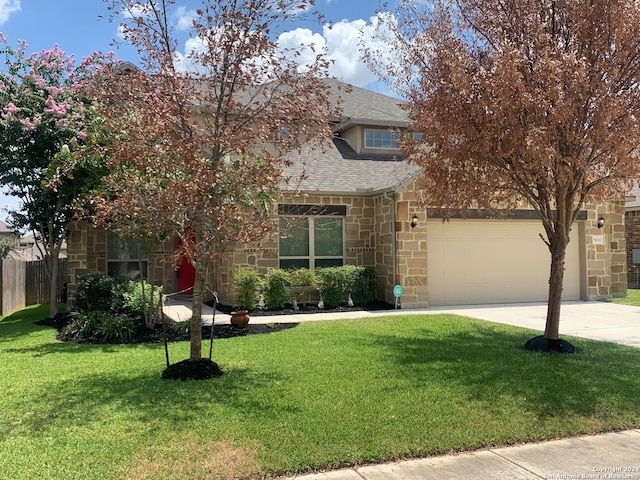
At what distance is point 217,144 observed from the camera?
6184mm

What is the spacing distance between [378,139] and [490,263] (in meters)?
5.86

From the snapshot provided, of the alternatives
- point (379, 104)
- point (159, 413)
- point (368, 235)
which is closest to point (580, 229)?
point (368, 235)

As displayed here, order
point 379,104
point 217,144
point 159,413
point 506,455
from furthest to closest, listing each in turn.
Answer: point 379,104, point 217,144, point 159,413, point 506,455

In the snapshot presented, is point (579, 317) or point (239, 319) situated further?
point (579, 317)

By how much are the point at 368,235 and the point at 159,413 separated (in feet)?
33.5

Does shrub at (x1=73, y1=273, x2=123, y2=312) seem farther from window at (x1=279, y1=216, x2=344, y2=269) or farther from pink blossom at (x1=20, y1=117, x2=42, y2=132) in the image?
window at (x1=279, y1=216, x2=344, y2=269)

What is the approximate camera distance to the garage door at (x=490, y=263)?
14.3 m

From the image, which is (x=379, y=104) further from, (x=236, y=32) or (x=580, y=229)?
(x=236, y=32)

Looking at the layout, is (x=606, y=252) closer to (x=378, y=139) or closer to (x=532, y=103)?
(x=378, y=139)

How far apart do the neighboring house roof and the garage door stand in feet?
7.08

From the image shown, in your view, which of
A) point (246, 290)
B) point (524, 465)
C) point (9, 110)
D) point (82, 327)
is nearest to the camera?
point (524, 465)

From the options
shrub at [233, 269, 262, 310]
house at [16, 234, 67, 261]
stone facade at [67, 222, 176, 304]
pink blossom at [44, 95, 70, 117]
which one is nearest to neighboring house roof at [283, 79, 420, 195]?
shrub at [233, 269, 262, 310]

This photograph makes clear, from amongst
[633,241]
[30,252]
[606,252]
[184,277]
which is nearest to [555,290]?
[606,252]

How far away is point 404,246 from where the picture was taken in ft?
44.1
